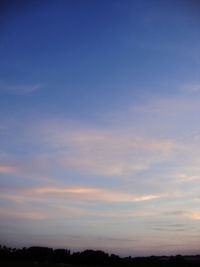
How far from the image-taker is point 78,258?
51312 mm

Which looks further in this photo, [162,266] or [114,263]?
[114,263]

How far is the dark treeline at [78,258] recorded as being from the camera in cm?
4285

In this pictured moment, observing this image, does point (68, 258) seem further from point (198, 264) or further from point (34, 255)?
point (198, 264)

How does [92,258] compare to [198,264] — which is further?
[92,258]

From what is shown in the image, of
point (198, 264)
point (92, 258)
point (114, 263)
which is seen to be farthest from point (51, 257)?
point (198, 264)

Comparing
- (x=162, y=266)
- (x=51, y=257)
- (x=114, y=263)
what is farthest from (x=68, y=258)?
(x=162, y=266)

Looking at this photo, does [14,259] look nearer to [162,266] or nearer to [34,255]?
[34,255]

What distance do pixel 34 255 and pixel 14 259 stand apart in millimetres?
3781

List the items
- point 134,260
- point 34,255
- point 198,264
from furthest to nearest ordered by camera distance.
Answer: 1. point 34,255
2. point 134,260
3. point 198,264

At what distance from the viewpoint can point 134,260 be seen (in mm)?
45125

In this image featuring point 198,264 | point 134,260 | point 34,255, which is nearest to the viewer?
point 198,264

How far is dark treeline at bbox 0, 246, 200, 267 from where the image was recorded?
42847 millimetres

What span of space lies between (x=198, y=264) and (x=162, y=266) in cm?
439

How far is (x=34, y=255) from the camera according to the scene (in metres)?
49.4
